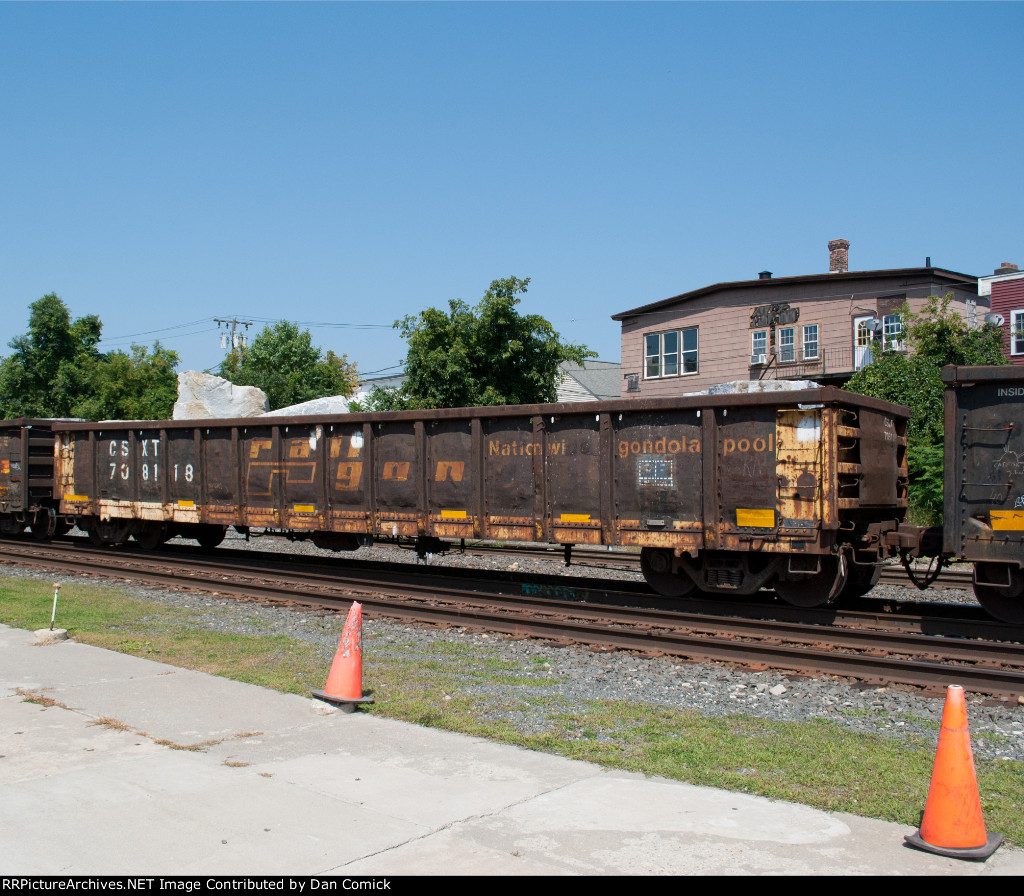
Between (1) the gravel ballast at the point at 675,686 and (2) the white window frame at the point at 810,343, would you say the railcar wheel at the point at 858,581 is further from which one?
(2) the white window frame at the point at 810,343

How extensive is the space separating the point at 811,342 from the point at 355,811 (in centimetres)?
2956

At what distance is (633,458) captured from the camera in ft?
39.7

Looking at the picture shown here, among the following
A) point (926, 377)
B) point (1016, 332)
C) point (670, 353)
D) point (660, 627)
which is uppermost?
point (670, 353)

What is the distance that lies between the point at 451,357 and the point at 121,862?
2673cm

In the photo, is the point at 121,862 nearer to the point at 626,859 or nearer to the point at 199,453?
the point at 626,859

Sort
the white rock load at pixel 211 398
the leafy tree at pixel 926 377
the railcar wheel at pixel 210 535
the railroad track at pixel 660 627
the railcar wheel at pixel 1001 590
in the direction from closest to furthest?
the railroad track at pixel 660 627 → the railcar wheel at pixel 1001 590 → the railcar wheel at pixel 210 535 → the leafy tree at pixel 926 377 → the white rock load at pixel 211 398

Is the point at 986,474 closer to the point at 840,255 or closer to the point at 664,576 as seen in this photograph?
the point at 664,576

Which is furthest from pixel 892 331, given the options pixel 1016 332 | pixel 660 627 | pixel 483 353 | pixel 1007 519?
pixel 660 627

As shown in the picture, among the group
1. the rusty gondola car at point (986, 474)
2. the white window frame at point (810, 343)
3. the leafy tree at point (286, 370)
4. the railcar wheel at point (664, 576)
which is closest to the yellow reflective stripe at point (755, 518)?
the railcar wheel at point (664, 576)

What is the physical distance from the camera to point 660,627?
11.1 meters

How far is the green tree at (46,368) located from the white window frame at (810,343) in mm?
39234

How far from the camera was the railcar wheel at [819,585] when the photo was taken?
1111 cm

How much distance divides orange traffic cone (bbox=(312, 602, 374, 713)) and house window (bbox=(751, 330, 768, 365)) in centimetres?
2751

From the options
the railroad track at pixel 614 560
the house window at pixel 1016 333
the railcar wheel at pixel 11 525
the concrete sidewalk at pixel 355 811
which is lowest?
the concrete sidewalk at pixel 355 811
